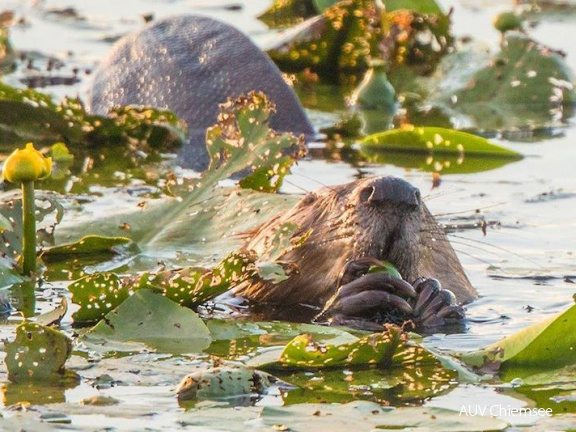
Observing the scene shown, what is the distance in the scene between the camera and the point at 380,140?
344 inches

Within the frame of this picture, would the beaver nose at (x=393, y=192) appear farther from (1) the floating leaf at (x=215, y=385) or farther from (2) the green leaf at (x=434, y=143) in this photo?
(2) the green leaf at (x=434, y=143)

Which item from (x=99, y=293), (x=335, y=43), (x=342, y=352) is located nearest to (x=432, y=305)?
(x=342, y=352)

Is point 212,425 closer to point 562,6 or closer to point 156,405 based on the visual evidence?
point 156,405

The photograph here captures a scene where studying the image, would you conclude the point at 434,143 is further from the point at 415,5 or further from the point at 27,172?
the point at 27,172

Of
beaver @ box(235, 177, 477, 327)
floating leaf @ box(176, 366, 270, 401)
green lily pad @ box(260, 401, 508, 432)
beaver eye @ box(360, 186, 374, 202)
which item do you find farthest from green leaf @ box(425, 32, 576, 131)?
green lily pad @ box(260, 401, 508, 432)

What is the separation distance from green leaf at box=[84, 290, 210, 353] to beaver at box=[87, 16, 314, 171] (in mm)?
4019

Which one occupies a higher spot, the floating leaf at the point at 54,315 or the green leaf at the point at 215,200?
the green leaf at the point at 215,200

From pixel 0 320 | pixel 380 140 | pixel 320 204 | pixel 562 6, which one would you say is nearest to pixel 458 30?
pixel 562 6

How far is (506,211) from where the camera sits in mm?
7512

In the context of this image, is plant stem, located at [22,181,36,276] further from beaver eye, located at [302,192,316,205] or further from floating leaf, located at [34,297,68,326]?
beaver eye, located at [302,192,316,205]

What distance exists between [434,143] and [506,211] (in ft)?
4.36

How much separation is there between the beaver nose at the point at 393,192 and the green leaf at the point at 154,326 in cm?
75

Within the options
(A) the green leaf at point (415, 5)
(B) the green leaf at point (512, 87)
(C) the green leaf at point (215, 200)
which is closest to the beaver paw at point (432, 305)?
(C) the green leaf at point (215, 200)

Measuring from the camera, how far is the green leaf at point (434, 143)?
8578mm
